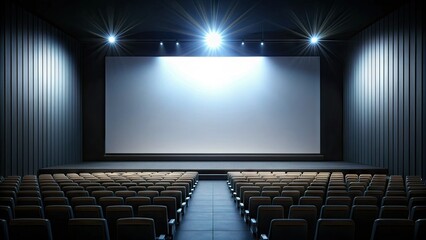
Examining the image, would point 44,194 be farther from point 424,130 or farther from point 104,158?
point 104,158

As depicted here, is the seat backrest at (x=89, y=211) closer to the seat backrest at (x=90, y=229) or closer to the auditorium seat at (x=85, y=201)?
the auditorium seat at (x=85, y=201)

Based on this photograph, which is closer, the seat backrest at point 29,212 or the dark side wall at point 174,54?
the seat backrest at point 29,212

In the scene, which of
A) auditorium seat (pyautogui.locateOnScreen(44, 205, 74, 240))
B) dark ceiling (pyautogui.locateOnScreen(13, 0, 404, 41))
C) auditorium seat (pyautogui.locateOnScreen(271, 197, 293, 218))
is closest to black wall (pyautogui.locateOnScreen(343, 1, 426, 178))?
dark ceiling (pyautogui.locateOnScreen(13, 0, 404, 41))

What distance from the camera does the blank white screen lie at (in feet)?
61.3

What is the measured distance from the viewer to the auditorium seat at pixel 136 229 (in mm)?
4398

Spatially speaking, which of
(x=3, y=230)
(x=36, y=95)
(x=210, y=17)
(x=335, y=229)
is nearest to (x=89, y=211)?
(x=3, y=230)

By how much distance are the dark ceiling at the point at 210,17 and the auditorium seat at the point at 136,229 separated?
10024mm

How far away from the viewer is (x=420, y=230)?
3975 mm

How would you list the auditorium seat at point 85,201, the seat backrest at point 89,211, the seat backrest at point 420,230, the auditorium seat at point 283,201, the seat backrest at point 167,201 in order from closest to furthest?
the seat backrest at point 420,230 → the seat backrest at point 89,211 → the auditorium seat at point 85,201 → the auditorium seat at point 283,201 → the seat backrest at point 167,201

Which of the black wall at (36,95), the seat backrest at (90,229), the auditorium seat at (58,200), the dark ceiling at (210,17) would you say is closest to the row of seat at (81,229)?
the seat backrest at (90,229)

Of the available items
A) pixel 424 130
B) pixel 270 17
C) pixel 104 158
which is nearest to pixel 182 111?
pixel 104 158

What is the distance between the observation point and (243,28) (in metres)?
17.0

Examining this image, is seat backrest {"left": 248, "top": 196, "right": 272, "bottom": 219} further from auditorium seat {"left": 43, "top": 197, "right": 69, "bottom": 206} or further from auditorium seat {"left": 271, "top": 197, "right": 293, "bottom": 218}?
auditorium seat {"left": 43, "top": 197, "right": 69, "bottom": 206}

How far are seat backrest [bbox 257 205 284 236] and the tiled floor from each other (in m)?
0.69
